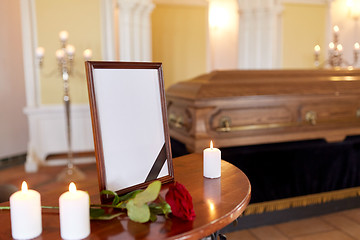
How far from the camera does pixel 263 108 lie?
222 centimetres

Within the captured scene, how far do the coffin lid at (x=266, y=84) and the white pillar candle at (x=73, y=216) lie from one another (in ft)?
4.76

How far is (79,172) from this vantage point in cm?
414

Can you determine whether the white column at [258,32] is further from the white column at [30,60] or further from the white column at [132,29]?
the white column at [30,60]

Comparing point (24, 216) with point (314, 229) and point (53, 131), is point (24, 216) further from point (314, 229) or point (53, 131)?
point (53, 131)

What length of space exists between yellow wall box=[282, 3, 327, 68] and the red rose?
610 centimetres

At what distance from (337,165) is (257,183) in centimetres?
66

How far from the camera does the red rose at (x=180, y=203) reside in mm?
731

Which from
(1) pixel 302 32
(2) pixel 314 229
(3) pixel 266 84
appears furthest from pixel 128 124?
(1) pixel 302 32

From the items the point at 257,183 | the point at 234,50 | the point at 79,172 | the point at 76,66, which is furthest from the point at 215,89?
the point at 234,50

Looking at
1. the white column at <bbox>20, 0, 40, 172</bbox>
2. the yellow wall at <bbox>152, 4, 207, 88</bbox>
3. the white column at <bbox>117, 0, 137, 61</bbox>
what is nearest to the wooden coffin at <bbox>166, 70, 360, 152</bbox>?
the white column at <bbox>117, 0, 137, 61</bbox>

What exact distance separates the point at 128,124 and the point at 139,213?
28 cm

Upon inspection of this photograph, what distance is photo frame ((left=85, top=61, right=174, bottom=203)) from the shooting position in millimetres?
844

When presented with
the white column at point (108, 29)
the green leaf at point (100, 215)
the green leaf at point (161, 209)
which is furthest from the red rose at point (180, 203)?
the white column at point (108, 29)

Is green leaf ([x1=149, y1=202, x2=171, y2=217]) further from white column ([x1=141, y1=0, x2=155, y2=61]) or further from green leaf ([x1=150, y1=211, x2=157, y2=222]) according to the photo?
white column ([x1=141, y1=0, x2=155, y2=61])
